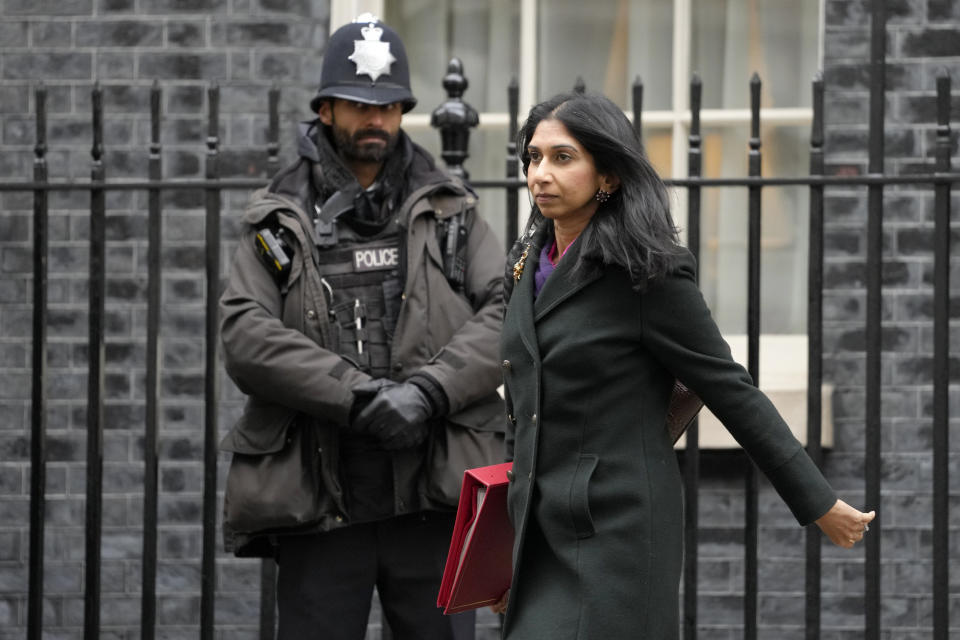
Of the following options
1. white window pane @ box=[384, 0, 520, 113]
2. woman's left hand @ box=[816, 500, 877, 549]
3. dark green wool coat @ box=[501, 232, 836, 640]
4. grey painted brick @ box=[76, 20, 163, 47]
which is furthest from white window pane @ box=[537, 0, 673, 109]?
woman's left hand @ box=[816, 500, 877, 549]

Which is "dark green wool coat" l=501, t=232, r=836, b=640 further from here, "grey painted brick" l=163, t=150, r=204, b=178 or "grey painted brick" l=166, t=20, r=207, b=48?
"grey painted brick" l=166, t=20, r=207, b=48

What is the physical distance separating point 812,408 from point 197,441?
2.63 meters

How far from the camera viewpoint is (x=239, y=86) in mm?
6016

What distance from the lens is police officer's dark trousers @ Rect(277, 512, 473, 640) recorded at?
376 centimetres

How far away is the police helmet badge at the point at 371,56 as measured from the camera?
154 inches

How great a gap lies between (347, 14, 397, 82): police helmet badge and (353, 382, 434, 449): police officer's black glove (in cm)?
86

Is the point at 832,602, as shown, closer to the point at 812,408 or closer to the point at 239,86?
the point at 812,408

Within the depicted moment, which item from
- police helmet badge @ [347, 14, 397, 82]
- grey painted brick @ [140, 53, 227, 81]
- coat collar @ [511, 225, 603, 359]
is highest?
grey painted brick @ [140, 53, 227, 81]

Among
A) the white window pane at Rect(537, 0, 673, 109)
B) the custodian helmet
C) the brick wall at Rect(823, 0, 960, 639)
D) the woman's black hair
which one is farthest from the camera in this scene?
the white window pane at Rect(537, 0, 673, 109)

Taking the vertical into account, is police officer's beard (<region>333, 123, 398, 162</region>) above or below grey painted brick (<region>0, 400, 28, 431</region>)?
above

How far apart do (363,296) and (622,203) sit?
3.39ft

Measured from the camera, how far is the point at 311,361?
3.66 meters

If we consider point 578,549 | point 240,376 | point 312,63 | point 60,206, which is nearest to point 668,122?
point 312,63

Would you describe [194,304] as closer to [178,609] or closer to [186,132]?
[186,132]
